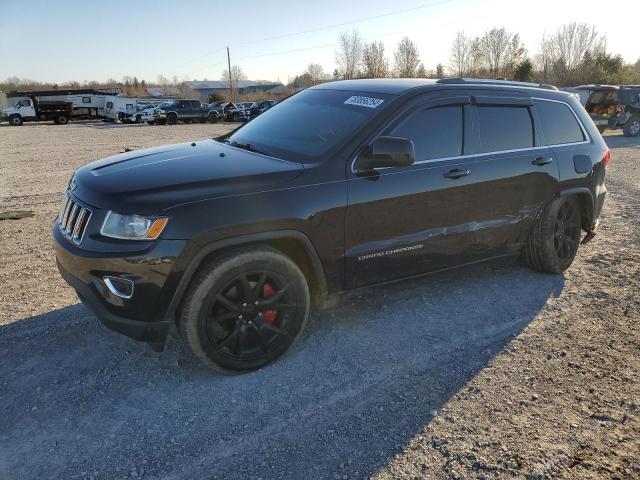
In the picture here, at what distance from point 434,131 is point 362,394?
208cm

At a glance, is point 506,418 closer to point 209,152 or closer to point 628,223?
point 209,152

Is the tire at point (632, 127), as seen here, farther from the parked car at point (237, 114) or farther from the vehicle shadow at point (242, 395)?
the parked car at point (237, 114)

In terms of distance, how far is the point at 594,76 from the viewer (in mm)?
46719

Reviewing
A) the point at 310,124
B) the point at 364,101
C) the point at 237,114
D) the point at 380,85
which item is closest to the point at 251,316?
the point at 310,124

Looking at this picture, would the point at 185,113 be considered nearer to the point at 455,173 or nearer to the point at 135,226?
the point at 455,173

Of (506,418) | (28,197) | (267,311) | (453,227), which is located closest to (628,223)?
(453,227)

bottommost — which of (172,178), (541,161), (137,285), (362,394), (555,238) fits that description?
(362,394)

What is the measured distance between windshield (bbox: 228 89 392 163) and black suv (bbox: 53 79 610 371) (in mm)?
17

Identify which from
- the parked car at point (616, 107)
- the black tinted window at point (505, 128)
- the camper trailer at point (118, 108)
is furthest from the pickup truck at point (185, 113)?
the black tinted window at point (505, 128)

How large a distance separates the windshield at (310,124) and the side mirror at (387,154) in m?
0.22

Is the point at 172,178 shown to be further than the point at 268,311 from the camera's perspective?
No

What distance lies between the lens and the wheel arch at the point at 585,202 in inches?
185

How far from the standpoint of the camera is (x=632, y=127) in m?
19.7

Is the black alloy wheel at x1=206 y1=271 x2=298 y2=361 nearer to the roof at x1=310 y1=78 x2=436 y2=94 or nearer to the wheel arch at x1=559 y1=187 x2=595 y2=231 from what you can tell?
the roof at x1=310 y1=78 x2=436 y2=94
